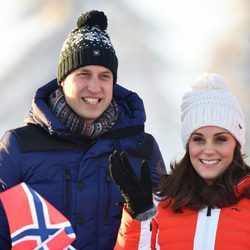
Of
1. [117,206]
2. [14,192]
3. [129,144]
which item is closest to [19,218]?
[14,192]

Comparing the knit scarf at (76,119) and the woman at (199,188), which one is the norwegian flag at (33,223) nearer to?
the woman at (199,188)

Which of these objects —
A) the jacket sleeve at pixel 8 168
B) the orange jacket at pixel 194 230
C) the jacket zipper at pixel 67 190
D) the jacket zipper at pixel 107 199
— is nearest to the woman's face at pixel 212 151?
the orange jacket at pixel 194 230

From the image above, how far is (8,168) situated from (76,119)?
0.46 metres

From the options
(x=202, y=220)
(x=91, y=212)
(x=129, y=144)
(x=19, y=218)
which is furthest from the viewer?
(x=129, y=144)

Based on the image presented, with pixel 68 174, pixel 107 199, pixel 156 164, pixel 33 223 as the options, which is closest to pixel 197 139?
pixel 156 164

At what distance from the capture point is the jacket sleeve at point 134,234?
9.32 feet

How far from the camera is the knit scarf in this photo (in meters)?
3.27

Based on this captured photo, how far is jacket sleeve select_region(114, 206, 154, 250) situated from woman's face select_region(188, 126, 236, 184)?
44cm

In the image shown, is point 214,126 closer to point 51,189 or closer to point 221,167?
point 221,167

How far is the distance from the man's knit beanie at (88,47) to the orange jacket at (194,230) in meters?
0.93

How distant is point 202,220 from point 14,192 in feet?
3.08

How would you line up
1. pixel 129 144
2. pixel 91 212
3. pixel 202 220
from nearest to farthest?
pixel 202 220 < pixel 91 212 < pixel 129 144

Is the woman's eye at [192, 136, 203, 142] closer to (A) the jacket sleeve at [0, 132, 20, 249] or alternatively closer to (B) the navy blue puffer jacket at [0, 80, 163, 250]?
(B) the navy blue puffer jacket at [0, 80, 163, 250]

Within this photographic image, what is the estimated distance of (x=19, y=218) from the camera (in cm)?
267
